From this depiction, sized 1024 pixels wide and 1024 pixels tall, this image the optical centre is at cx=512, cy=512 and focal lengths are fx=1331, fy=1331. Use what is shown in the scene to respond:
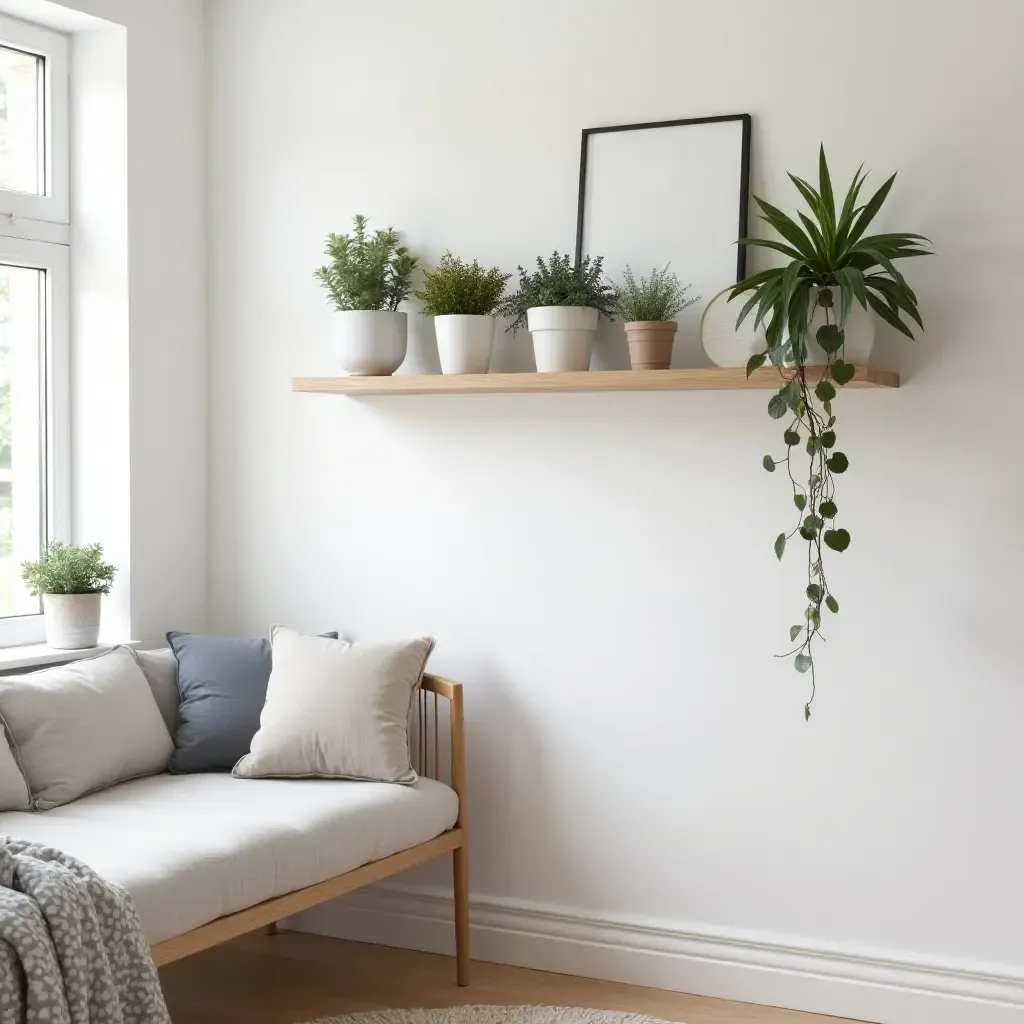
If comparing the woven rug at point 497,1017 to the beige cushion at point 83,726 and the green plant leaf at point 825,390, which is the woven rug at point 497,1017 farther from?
the green plant leaf at point 825,390

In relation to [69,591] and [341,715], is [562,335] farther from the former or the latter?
[69,591]

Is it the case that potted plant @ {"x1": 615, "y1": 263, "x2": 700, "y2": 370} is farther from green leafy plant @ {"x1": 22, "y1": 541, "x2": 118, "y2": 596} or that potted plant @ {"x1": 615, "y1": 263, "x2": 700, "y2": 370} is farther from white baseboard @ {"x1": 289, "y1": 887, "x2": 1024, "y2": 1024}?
green leafy plant @ {"x1": 22, "y1": 541, "x2": 118, "y2": 596}

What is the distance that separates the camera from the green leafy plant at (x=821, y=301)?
2.84 metres

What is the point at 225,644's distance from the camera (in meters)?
3.54

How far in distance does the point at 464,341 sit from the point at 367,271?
0.36m

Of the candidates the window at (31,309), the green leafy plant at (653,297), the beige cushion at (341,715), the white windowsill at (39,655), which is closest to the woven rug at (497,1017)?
the beige cushion at (341,715)

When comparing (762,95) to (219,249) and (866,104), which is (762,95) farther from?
(219,249)

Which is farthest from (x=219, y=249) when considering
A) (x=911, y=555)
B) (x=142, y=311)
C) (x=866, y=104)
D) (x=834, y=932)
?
(x=834, y=932)

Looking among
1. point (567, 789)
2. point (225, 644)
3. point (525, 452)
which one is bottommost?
point (567, 789)

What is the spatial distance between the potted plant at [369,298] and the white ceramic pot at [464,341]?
169 mm

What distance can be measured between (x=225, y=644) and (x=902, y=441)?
1802 millimetres

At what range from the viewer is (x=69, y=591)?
3.54 m

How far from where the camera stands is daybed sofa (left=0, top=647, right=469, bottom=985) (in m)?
2.57

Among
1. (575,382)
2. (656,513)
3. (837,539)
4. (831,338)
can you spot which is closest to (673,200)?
(575,382)
